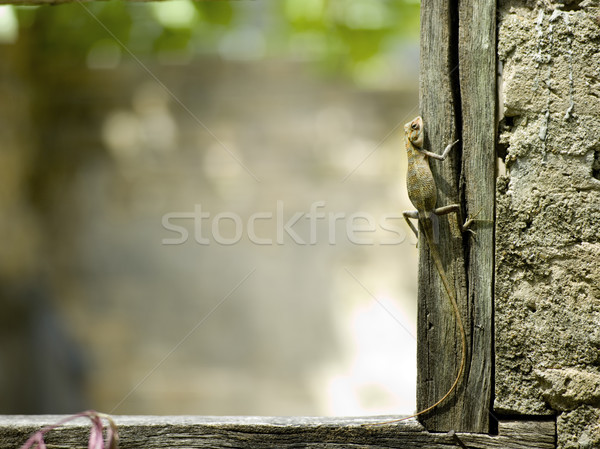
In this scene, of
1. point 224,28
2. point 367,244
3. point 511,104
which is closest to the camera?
point 511,104

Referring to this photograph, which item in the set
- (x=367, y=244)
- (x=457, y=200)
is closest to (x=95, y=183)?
(x=367, y=244)

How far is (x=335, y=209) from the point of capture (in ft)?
20.6

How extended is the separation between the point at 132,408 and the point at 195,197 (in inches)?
92.7

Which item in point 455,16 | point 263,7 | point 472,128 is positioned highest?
point 263,7

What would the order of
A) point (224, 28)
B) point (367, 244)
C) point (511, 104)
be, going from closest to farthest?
point (511, 104) < point (224, 28) < point (367, 244)

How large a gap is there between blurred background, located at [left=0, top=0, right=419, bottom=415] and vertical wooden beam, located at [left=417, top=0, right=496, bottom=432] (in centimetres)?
399

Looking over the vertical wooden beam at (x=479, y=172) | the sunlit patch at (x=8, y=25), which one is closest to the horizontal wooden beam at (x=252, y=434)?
the vertical wooden beam at (x=479, y=172)

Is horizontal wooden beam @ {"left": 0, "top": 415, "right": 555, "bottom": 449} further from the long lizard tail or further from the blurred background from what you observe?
the blurred background

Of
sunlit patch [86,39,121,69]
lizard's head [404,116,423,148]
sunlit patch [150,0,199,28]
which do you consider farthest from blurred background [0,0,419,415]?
lizard's head [404,116,423,148]

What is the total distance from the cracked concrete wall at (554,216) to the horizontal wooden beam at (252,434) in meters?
0.35

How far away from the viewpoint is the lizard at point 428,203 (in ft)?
7.02

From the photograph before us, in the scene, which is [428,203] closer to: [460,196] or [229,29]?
[460,196]

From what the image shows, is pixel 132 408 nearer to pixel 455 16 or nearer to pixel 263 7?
pixel 263 7

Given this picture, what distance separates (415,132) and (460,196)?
302mm
